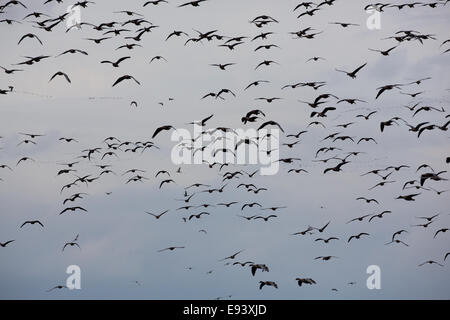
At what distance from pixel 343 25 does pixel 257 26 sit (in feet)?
16.6

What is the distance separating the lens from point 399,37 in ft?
107

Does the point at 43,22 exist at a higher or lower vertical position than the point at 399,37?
higher

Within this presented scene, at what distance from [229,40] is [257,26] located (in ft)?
7.22
